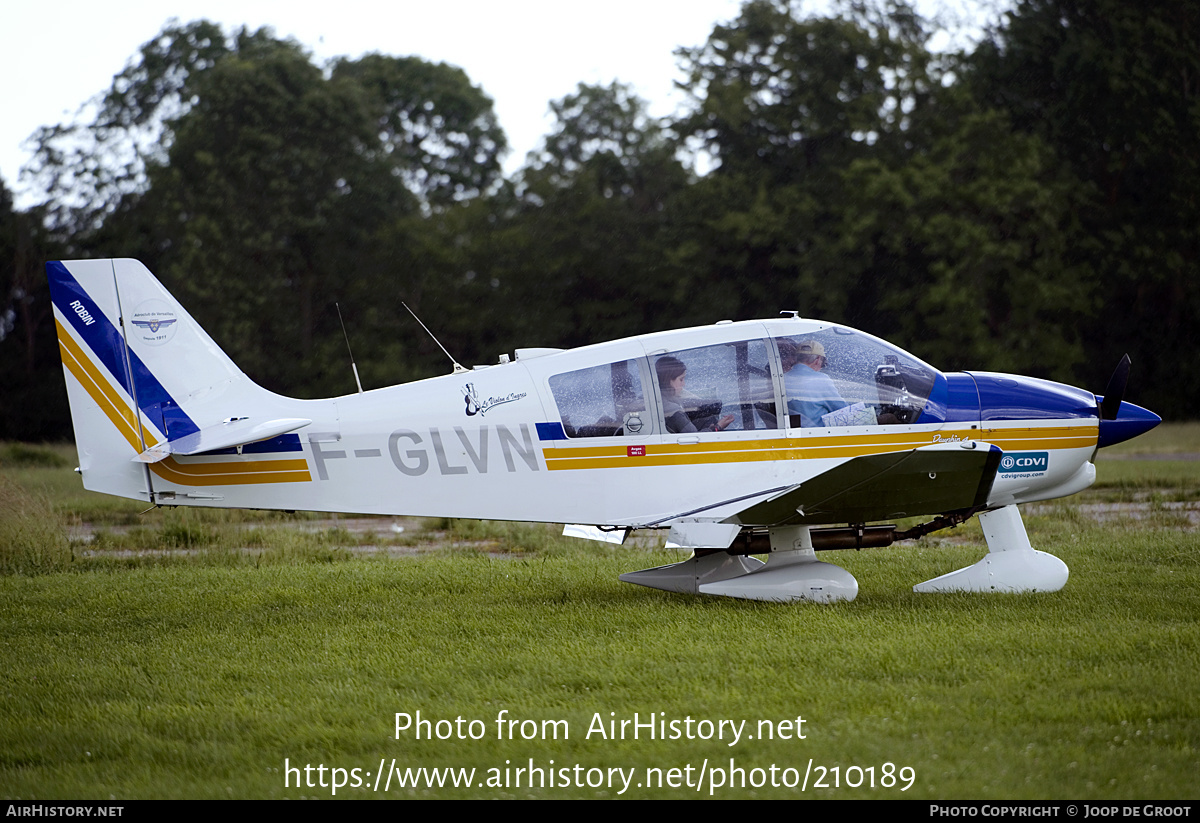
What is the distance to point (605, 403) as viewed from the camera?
8.09 metres

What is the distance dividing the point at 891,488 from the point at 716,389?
4.87 ft

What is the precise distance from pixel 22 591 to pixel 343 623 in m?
3.83

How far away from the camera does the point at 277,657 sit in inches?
278

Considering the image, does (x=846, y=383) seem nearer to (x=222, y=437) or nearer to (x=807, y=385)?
(x=807, y=385)

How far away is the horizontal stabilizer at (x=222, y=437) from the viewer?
777cm

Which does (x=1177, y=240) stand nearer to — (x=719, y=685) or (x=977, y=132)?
(x=977, y=132)

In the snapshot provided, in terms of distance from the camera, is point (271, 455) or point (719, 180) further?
point (719, 180)

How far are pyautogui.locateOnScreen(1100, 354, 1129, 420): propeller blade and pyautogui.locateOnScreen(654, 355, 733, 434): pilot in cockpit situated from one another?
9.97 ft

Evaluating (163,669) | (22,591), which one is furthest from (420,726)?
(22,591)

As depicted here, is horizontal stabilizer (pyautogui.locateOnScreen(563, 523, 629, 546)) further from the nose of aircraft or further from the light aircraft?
the nose of aircraft

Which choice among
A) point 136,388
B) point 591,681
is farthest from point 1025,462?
point 136,388

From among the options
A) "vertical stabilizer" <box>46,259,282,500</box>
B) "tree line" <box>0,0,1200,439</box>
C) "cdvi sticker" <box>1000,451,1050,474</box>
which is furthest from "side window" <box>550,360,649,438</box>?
"tree line" <box>0,0,1200,439</box>

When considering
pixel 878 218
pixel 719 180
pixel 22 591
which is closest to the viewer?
pixel 22 591

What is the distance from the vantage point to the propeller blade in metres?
8.27
